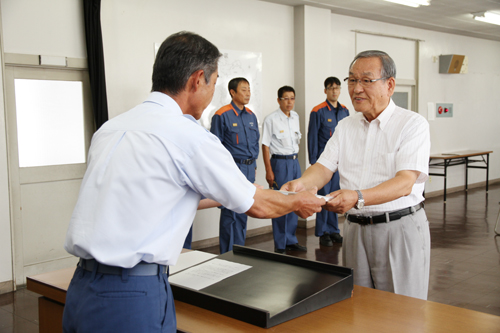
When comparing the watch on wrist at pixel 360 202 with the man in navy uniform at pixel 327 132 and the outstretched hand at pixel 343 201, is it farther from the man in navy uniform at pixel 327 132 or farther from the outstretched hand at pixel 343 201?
the man in navy uniform at pixel 327 132

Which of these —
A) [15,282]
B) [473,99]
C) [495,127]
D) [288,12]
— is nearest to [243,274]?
[15,282]

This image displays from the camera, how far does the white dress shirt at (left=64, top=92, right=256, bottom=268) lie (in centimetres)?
124

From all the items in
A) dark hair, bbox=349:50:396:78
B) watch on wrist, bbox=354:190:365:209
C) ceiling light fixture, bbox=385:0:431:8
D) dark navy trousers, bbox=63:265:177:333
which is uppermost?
ceiling light fixture, bbox=385:0:431:8

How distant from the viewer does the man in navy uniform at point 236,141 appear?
4.80 metres

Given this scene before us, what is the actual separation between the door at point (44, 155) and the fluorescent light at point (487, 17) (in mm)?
6275

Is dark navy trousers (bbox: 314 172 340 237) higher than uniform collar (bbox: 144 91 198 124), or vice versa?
uniform collar (bbox: 144 91 198 124)

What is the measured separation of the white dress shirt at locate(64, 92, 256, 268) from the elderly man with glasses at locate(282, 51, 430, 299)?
0.81m

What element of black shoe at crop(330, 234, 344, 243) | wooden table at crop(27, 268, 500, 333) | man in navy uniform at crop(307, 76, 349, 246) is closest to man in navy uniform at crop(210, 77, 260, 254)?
man in navy uniform at crop(307, 76, 349, 246)

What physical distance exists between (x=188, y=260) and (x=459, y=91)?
8.96 metres

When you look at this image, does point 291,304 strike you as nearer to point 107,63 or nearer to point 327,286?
point 327,286

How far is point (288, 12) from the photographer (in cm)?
619

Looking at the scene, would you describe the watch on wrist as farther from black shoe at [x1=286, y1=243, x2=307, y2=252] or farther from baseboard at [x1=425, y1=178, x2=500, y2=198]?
baseboard at [x1=425, y1=178, x2=500, y2=198]

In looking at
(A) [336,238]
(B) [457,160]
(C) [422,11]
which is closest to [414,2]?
(C) [422,11]

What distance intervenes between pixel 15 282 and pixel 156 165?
3404 mm
